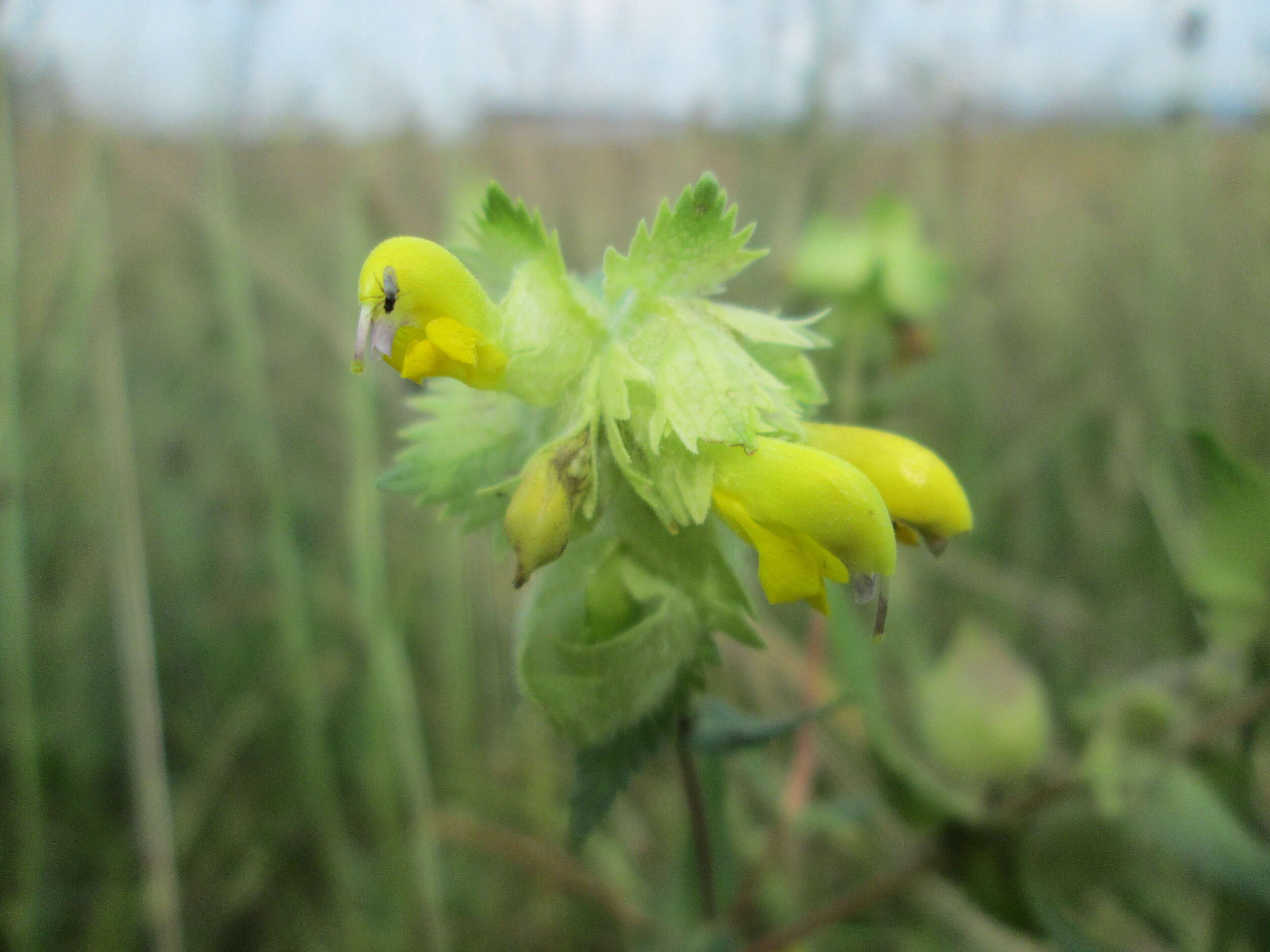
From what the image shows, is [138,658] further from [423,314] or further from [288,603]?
[423,314]

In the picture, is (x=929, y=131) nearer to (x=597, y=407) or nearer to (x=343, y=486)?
(x=343, y=486)

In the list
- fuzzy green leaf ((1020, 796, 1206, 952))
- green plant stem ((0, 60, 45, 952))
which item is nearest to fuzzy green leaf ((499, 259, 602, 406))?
fuzzy green leaf ((1020, 796, 1206, 952))

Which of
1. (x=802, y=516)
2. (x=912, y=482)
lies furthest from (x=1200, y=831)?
(x=802, y=516)

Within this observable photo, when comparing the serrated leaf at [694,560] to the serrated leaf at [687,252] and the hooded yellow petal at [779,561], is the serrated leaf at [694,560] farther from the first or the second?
the serrated leaf at [687,252]

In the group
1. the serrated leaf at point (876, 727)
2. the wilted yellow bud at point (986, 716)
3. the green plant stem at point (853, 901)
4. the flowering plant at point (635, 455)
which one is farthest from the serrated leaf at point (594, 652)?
the wilted yellow bud at point (986, 716)

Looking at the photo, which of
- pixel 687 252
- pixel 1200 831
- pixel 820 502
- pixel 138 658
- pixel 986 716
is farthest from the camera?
pixel 138 658

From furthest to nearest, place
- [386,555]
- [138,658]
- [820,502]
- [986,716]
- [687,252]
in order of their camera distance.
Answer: [386,555] < [138,658] < [986,716] < [687,252] < [820,502]

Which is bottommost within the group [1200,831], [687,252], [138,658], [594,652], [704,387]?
[1200,831]

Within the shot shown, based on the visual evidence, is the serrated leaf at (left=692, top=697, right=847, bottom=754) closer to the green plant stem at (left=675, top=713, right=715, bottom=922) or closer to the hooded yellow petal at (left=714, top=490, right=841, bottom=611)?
the green plant stem at (left=675, top=713, right=715, bottom=922)

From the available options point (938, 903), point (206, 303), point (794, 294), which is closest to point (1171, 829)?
point (938, 903)
